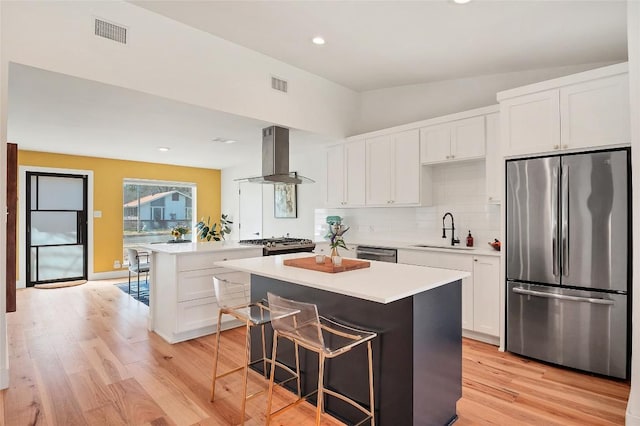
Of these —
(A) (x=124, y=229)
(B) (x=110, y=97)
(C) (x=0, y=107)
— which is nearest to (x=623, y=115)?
(B) (x=110, y=97)

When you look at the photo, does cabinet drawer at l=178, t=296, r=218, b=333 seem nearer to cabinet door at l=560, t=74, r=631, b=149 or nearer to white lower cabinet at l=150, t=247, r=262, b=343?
white lower cabinet at l=150, t=247, r=262, b=343

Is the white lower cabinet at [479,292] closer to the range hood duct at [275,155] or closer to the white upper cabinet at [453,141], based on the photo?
the white upper cabinet at [453,141]

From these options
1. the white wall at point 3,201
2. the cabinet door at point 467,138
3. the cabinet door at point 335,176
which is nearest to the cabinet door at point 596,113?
the cabinet door at point 467,138

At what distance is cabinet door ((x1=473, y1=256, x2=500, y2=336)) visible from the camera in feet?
11.3

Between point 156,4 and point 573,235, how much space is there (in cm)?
402

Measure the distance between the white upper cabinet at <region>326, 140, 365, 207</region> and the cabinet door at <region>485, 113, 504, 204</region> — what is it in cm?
171

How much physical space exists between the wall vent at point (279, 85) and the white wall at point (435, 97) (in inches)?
57.4

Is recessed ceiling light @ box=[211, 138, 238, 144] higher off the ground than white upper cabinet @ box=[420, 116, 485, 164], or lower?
higher

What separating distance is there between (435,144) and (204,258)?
9.69 ft

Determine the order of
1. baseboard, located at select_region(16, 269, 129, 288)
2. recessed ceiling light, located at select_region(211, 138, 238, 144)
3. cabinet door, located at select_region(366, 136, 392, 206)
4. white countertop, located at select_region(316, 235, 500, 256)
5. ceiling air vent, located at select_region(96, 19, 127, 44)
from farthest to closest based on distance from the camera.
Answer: baseboard, located at select_region(16, 269, 129, 288), recessed ceiling light, located at select_region(211, 138, 238, 144), cabinet door, located at select_region(366, 136, 392, 206), white countertop, located at select_region(316, 235, 500, 256), ceiling air vent, located at select_region(96, 19, 127, 44)

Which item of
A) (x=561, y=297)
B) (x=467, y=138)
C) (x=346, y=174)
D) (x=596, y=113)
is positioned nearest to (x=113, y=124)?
(x=346, y=174)

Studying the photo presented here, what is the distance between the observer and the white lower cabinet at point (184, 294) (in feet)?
11.7

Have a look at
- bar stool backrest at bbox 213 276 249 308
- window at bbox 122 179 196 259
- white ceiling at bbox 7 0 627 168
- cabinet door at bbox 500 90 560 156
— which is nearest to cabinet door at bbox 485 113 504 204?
cabinet door at bbox 500 90 560 156

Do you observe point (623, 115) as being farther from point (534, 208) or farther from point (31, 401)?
point (31, 401)
